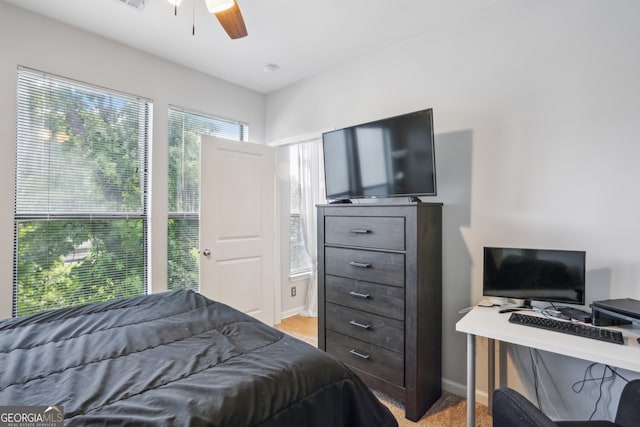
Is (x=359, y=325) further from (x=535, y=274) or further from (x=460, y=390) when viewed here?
(x=535, y=274)

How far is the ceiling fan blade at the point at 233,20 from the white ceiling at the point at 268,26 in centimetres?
55

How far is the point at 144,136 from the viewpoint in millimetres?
2781

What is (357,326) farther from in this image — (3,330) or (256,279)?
(3,330)

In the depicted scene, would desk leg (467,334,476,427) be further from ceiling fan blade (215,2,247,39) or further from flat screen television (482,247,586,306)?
ceiling fan blade (215,2,247,39)

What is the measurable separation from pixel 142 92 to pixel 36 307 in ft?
6.12

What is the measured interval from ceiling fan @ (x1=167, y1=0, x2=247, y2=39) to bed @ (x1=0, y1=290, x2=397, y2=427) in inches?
59.2

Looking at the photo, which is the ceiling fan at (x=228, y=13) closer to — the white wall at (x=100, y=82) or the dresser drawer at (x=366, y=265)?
the white wall at (x=100, y=82)

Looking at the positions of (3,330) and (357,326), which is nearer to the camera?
(3,330)

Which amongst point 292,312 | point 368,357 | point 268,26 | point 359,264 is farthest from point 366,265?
point 292,312

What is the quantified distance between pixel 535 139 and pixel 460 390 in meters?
1.76

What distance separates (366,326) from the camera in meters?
2.21

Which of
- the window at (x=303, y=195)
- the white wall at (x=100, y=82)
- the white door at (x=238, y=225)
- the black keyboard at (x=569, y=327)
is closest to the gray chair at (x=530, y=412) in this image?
the black keyboard at (x=569, y=327)

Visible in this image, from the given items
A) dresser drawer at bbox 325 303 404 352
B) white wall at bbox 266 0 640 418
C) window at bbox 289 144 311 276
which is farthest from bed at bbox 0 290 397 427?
window at bbox 289 144 311 276

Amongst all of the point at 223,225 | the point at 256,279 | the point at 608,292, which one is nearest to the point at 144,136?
the point at 223,225
